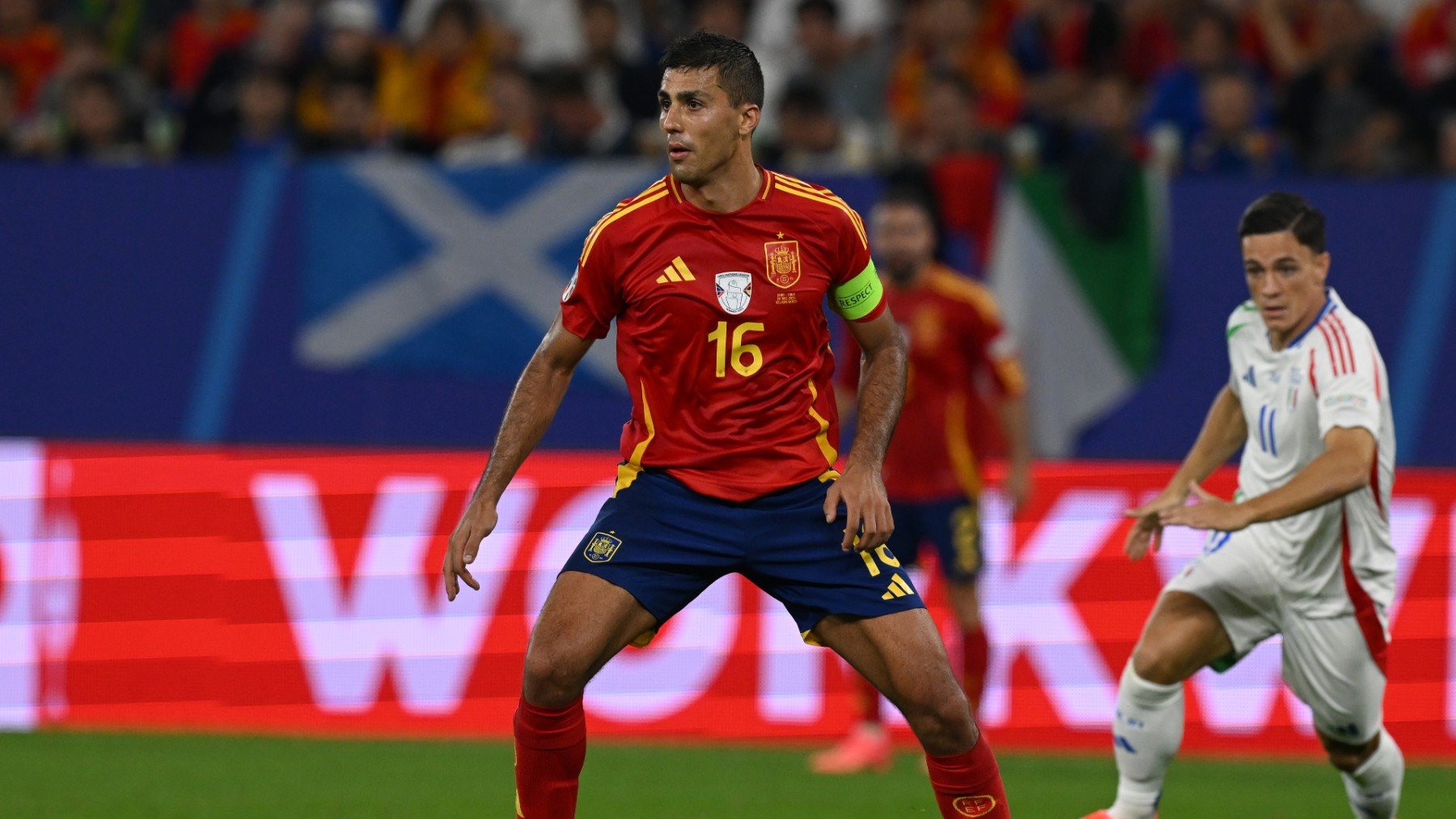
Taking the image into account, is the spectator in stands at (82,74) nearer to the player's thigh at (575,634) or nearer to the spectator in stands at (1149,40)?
the spectator in stands at (1149,40)

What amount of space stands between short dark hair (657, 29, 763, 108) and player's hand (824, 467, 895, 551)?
1.05 meters

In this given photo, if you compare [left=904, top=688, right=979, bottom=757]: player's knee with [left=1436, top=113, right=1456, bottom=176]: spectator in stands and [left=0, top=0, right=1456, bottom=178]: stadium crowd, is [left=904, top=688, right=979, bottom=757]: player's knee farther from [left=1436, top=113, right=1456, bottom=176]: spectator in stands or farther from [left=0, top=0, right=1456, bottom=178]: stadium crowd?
[left=1436, top=113, right=1456, bottom=176]: spectator in stands

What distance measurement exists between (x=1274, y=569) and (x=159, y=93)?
32.4ft

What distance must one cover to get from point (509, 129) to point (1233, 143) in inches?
166

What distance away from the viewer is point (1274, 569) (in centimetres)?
639

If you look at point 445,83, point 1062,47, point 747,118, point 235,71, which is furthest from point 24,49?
point 747,118

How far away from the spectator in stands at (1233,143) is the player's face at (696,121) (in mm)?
6353

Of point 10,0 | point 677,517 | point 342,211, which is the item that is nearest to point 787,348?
point 677,517

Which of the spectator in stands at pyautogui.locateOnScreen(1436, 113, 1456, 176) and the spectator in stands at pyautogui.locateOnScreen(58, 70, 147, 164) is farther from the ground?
the spectator in stands at pyautogui.locateOnScreen(1436, 113, 1456, 176)

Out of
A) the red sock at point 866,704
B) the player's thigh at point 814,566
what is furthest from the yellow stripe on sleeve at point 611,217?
the red sock at point 866,704

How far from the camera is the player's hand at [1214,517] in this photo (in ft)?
19.4

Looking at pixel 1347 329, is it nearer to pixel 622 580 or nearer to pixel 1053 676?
pixel 622 580

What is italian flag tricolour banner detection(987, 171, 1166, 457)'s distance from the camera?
1110 centimetres

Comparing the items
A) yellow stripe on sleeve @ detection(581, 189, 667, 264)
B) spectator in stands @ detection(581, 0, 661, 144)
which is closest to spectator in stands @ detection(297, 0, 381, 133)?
spectator in stands @ detection(581, 0, 661, 144)
